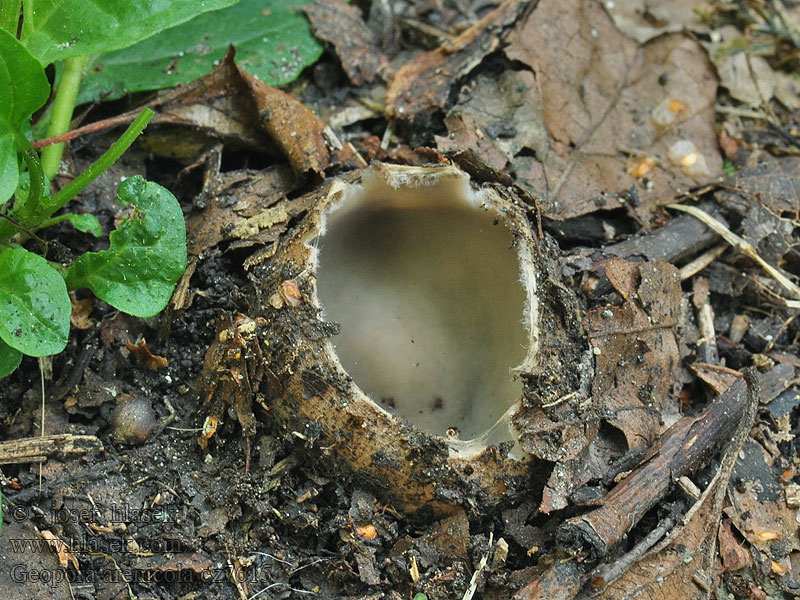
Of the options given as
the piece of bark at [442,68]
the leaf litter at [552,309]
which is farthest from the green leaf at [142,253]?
the piece of bark at [442,68]

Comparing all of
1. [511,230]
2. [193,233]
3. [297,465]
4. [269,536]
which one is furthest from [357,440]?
[193,233]

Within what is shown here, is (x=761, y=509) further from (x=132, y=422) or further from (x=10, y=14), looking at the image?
(x=10, y=14)

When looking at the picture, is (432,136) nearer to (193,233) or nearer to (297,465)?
(193,233)

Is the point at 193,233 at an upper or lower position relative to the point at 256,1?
lower

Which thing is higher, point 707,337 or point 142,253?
point 142,253

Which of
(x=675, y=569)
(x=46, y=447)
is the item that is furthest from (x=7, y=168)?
(x=675, y=569)

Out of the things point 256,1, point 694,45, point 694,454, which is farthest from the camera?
point 694,45
